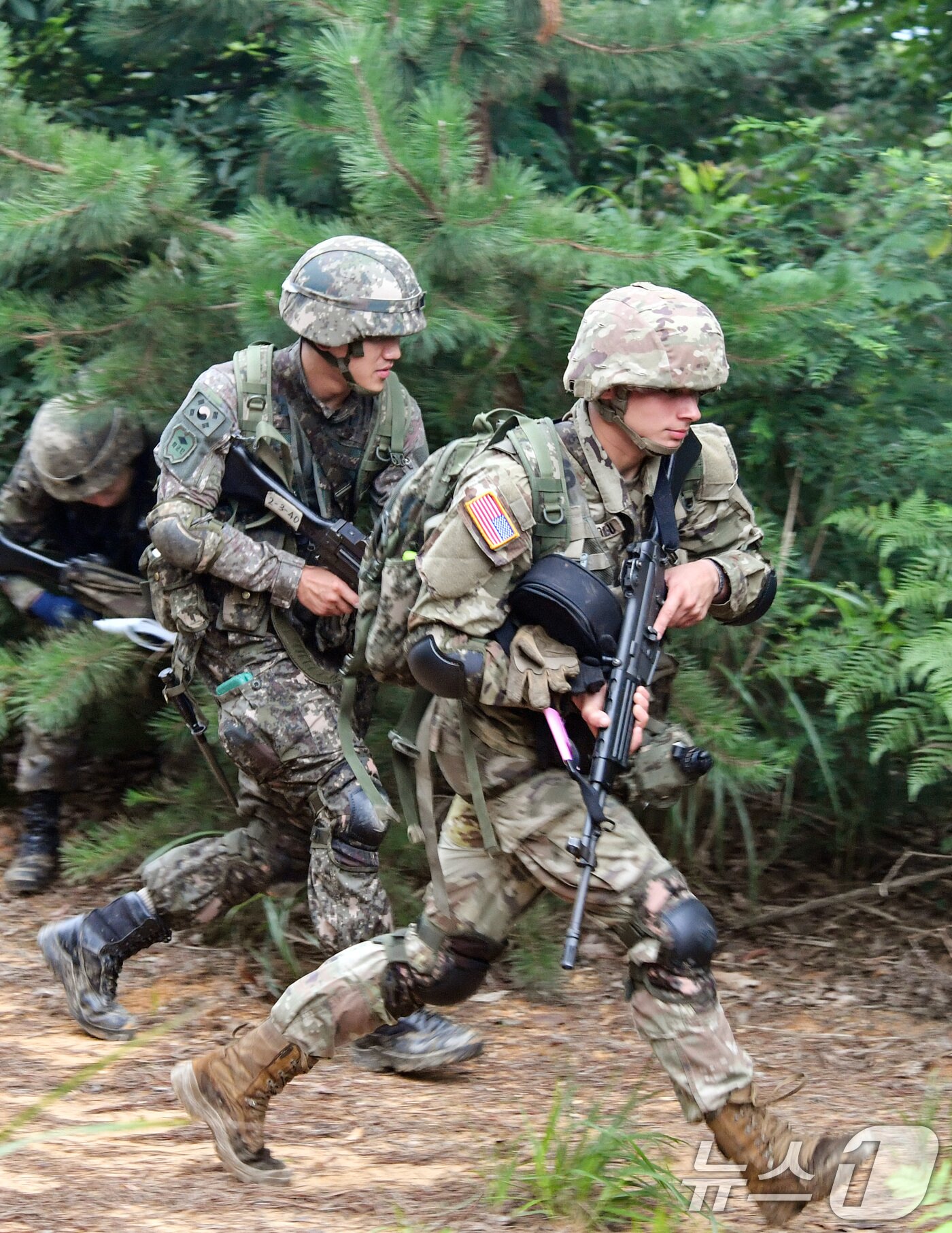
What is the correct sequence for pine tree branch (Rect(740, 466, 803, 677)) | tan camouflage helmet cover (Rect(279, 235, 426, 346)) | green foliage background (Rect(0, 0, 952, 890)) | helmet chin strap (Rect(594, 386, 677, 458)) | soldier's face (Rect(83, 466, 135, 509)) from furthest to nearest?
soldier's face (Rect(83, 466, 135, 509))
pine tree branch (Rect(740, 466, 803, 677))
green foliage background (Rect(0, 0, 952, 890))
tan camouflage helmet cover (Rect(279, 235, 426, 346))
helmet chin strap (Rect(594, 386, 677, 458))

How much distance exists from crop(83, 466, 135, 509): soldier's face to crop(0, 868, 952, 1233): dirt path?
1.46 m

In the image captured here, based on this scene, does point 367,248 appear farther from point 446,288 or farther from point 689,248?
point 689,248

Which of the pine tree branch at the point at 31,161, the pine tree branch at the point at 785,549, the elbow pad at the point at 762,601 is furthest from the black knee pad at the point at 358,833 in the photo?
the pine tree branch at the point at 31,161

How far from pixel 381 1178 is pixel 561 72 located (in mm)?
3581

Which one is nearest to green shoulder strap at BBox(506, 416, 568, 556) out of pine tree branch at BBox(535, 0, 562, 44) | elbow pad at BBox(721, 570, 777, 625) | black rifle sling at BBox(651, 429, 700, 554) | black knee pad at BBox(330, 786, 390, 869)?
black rifle sling at BBox(651, 429, 700, 554)

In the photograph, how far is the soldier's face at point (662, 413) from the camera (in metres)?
3.17

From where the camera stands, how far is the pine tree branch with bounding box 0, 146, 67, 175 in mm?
4762

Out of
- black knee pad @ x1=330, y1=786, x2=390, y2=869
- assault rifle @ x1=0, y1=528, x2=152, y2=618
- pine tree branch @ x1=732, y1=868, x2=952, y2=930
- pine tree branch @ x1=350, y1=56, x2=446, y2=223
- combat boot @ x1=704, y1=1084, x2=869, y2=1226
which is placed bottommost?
pine tree branch @ x1=732, y1=868, x2=952, y2=930

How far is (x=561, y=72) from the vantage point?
204 inches

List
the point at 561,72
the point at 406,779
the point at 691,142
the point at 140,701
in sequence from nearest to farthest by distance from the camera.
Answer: the point at 406,779 < the point at 561,72 < the point at 140,701 < the point at 691,142

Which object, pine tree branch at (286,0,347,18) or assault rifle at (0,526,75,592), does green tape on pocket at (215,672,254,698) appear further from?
pine tree branch at (286,0,347,18)

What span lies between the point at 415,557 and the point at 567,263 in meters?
1.49

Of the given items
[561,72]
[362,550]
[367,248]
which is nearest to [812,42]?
[561,72]

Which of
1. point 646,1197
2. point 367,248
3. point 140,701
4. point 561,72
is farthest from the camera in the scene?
point 140,701
